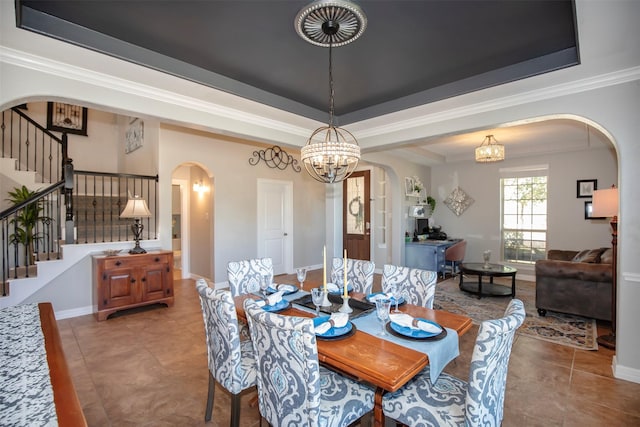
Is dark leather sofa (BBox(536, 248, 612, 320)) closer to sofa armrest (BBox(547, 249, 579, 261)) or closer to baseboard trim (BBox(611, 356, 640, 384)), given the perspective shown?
sofa armrest (BBox(547, 249, 579, 261))

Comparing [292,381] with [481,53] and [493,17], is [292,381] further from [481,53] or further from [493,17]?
[481,53]

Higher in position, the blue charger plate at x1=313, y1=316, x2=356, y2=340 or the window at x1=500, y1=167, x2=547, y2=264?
the window at x1=500, y1=167, x2=547, y2=264

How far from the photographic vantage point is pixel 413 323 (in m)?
1.84

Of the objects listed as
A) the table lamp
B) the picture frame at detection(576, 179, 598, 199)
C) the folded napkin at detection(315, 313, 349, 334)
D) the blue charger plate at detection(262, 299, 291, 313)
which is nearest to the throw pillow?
the picture frame at detection(576, 179, 598, 199)

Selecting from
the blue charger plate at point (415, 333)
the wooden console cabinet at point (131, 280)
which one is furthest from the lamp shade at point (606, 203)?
the wooden console cabinet at point (131, 280)

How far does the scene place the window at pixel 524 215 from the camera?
6180 millimetres

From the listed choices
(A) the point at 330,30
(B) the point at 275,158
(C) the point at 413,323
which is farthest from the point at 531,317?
(B) the point at 275,158

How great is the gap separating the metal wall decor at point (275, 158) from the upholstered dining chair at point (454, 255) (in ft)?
11.8

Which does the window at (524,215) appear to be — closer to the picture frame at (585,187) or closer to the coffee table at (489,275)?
the picture frame at (585,187)

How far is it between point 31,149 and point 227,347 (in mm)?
6205

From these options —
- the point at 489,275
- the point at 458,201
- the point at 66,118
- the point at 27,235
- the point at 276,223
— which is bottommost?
the point at 489,275

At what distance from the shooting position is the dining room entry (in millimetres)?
6840

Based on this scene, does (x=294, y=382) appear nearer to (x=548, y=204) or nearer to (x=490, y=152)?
(x=490, y=152)

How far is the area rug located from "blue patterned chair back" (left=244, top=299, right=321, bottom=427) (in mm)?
3147
